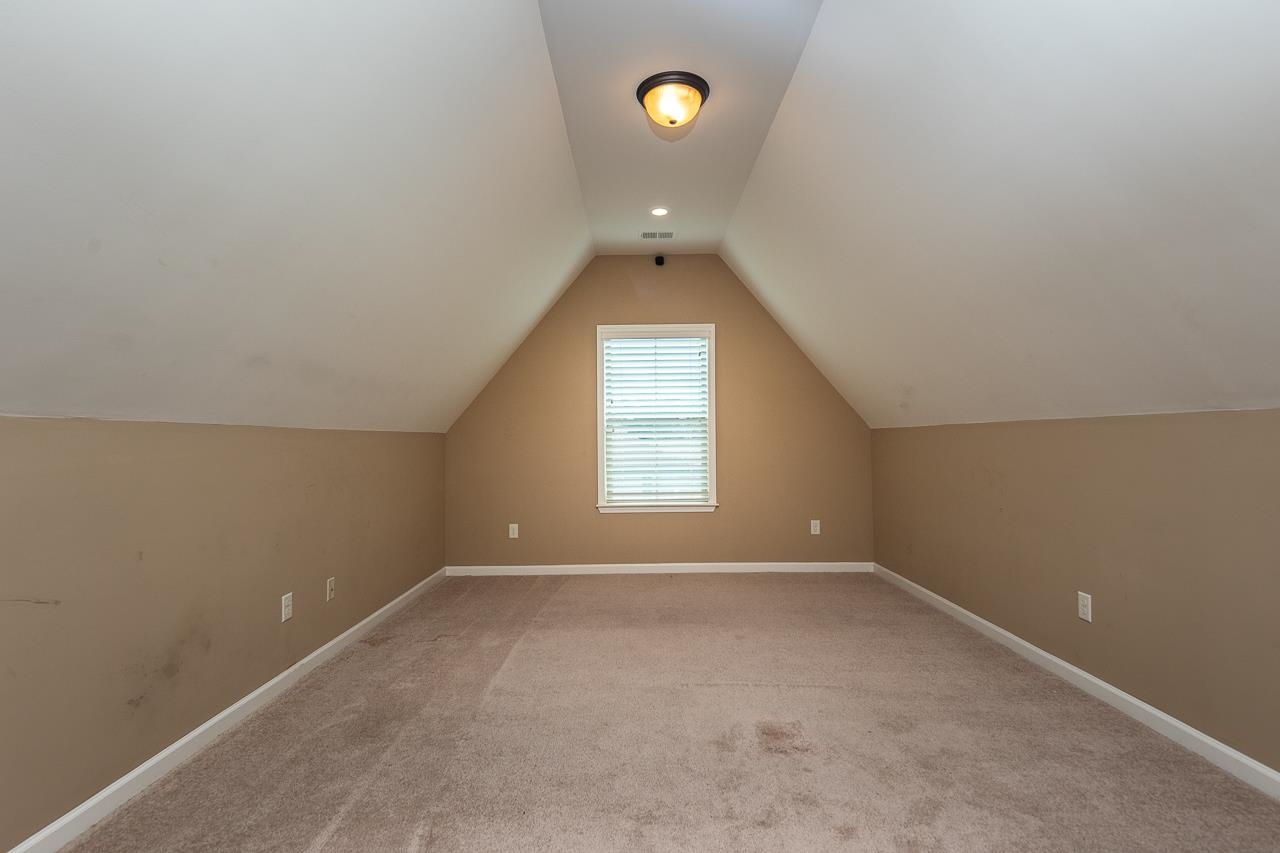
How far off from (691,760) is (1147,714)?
→ 1.72 metres

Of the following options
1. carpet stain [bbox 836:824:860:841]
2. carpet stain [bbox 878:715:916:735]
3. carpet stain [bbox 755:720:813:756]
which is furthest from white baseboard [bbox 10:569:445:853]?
carpet stain [bbox 878:715:916:735]

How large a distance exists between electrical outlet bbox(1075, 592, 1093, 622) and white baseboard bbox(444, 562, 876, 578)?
217 cm

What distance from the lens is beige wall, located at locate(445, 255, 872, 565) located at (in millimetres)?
4715

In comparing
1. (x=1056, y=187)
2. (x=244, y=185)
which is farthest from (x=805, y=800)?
(x=244, y=185)

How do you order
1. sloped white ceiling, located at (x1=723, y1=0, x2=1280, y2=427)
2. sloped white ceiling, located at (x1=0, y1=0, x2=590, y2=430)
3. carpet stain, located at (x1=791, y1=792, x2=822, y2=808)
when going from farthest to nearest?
→ carpet stain, located at (x1=791, y1=792, x2=822, y2=808), sloped white ceiling, located at (x1=723, y1=0, x2=1280, y2=427), sloped white ceiling, located at (x1=0, y1=0, x2=590, y2=430)

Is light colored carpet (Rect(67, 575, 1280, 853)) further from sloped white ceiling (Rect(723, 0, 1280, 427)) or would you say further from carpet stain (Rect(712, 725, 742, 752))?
sloped white ceiling (Rect(723, 0, 1280, 427))

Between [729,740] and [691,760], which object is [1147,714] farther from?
[691,760]

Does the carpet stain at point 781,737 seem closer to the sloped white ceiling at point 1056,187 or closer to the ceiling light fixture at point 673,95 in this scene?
the sloped white ceiling at point 1056,187

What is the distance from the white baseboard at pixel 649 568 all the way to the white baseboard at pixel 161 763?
1.62m

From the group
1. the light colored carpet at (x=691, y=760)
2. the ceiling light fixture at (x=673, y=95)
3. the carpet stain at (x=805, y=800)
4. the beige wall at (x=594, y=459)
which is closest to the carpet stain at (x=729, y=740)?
the light colored carpet at (x=691, y=760)

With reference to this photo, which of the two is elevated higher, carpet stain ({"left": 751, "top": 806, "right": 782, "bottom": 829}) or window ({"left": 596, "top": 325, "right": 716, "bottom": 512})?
window ({"left": 596, "top": 325, "right": 716, "bottom": 512})

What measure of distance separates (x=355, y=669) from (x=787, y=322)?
3.59 m

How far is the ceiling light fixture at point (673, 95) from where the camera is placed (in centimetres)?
237

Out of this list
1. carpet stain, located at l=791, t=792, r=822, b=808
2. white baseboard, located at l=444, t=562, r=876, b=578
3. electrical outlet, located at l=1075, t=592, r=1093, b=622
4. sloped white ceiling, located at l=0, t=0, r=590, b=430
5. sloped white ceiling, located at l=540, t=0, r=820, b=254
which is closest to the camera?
sloped white ceiling, located at l=0, t=0, r=590, b=430
